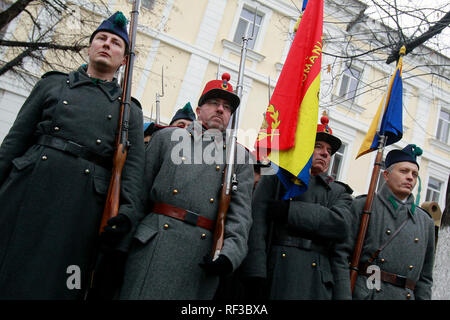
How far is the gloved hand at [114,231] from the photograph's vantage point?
2.32m

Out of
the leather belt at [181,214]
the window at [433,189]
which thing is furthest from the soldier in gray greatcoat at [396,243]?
the window at [433,189]

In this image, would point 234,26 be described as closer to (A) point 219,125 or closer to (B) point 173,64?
(B) point 173,64

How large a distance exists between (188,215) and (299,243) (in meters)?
0.95

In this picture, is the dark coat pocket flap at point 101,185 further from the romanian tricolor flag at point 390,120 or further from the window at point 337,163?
the window at point 337,163

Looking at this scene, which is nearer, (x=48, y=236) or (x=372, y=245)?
(x=48, y=236)

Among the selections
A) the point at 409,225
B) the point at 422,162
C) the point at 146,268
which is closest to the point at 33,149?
the point at 146,268

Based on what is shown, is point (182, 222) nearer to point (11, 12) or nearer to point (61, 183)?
point (61, 183)

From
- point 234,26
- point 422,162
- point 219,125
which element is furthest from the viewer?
point 422,162

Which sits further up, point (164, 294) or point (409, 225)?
point (409, 225)

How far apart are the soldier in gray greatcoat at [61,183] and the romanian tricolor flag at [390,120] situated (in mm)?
2453

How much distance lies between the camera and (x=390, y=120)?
4027mm

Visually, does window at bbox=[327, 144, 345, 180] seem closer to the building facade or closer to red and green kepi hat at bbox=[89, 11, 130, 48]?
the building facade

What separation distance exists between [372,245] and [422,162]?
14.2 metres

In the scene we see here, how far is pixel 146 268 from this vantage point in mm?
2490
